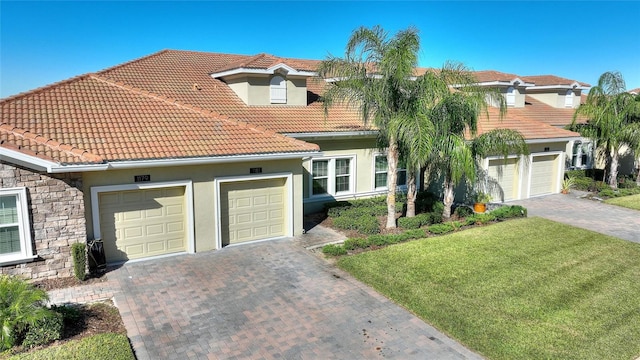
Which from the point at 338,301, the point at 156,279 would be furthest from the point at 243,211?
the point at 338,301

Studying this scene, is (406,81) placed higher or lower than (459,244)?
higher

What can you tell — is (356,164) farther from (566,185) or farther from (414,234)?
(566,185)

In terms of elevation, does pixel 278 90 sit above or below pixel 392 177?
above

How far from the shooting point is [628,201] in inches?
846

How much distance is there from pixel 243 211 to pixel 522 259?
8.65 meters

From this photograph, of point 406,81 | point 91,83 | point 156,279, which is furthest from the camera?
point 91,83

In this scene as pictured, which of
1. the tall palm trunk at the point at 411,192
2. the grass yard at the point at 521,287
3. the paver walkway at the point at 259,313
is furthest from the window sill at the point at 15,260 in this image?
the tall palm trunk at the point at 411,192

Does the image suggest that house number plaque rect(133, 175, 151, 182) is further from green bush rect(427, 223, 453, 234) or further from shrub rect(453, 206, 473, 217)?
shrub rect(453, 206, 473, 217)

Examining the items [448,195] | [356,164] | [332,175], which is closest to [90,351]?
[332,175]

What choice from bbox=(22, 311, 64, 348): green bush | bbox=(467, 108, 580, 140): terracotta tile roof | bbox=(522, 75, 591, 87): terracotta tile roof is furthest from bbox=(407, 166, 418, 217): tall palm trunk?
bbox=(522, 75, 591, 87): terracotta tile roof

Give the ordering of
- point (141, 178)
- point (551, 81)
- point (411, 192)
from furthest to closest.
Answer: point (551, 81), point (411, 192), point (141, 178)

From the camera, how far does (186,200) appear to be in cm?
1306

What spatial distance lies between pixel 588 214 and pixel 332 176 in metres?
11.1

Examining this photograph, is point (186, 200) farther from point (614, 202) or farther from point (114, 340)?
point (614, 202)
